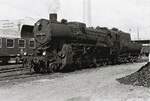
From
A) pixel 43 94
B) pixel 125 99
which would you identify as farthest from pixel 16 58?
pixel 125 99

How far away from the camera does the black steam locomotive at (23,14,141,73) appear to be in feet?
66.9

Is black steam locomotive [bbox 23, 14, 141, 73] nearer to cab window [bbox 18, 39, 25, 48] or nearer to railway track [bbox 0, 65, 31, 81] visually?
railway track [bbox 0, 65, 31, 81]

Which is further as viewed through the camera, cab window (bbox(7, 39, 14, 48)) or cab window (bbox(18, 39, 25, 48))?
cab window (bbox(18, 39, 25, 48))

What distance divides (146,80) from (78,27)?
37.6ft

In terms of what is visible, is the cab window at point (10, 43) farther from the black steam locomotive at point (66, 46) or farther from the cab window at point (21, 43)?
the black steam locomotive at point (66, 46)

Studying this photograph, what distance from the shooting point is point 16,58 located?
30875mm

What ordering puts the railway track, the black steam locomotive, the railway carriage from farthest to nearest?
the railway carriage
the black steam locomotive
the railway track

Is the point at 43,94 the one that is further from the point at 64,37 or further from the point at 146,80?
the point at 64,37

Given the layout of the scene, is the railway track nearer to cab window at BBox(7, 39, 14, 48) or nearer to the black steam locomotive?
the black steam locomotive

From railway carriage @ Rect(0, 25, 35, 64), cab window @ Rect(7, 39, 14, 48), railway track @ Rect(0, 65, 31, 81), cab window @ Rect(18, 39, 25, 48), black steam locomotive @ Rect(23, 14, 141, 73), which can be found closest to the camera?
railway track @ Rect(0, 65, 31, 81)

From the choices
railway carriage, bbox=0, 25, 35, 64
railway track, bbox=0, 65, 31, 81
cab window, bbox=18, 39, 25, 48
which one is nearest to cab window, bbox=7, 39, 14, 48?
railway carriage, bbox=0, 25, 35, 64

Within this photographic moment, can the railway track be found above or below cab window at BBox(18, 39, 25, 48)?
below

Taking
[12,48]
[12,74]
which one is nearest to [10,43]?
[12,48]

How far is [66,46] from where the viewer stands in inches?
813
